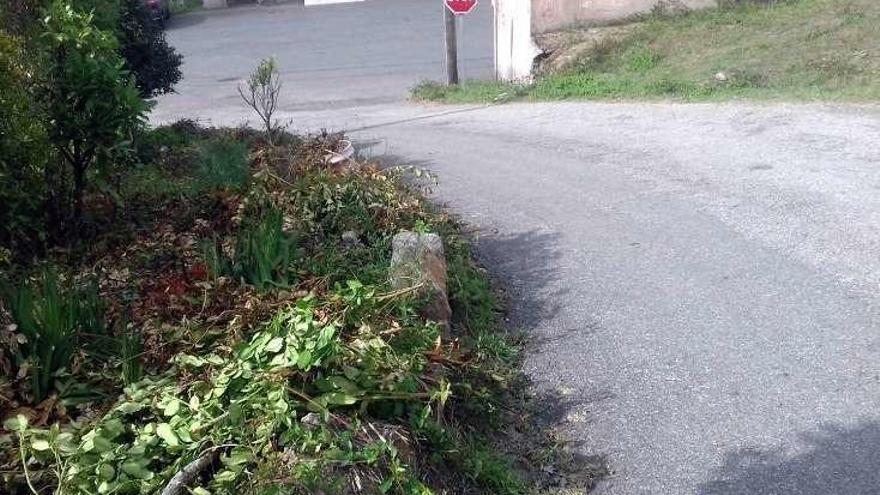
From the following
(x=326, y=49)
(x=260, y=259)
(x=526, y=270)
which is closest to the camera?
(x=260, y=259)

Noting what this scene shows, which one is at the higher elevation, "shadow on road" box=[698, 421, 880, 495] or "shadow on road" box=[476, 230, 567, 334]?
"shadow on road" box=[476, 230, 567, 334]

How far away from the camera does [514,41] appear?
19734 mm

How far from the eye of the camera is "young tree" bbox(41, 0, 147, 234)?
6.19 meters

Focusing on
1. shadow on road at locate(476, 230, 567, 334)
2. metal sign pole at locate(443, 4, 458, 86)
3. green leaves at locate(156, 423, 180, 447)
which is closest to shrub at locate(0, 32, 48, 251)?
green leaves at locate(156, 423, 180, 447)

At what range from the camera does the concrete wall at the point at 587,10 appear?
758 inches

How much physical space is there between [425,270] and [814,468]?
7.70 ft

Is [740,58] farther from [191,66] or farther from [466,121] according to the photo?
[191,66]

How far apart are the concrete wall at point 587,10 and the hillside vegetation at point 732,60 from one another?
459 millimetres

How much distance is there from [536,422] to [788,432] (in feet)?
3.99

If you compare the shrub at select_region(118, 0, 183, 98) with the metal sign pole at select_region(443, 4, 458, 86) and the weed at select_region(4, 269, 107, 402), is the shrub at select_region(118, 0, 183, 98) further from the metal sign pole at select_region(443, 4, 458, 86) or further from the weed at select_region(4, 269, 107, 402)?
the metal sign pole at select_region(443, 4, 458, 86)

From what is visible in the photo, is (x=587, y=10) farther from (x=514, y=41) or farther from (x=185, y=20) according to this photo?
(x=185, y=20)

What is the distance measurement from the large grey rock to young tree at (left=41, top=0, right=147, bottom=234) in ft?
6.38

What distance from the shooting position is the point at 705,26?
59.4 feet

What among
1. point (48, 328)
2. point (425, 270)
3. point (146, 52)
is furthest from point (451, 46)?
point (48, 328)
